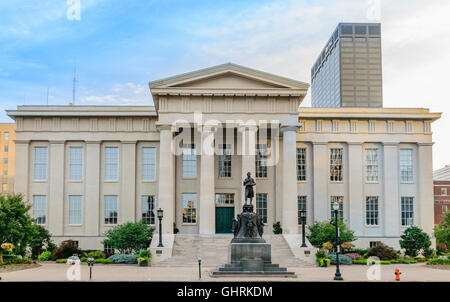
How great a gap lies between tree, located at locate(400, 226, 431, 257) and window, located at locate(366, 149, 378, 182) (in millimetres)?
7353

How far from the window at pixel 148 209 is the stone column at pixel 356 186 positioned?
18.8 metres

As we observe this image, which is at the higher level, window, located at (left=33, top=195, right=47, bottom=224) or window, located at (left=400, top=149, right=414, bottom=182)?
window, located at (left=400, top=149, right=414, bottom=182)

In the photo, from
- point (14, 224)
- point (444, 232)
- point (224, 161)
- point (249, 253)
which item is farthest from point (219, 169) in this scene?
point (249, 253)

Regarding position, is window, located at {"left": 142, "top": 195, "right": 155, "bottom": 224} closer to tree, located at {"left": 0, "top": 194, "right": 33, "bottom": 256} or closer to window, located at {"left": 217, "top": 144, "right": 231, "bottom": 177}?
window, located at {"left": 217, "top": 144, "right": 231, "bottom": 177}

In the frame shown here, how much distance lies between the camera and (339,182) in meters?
50.8

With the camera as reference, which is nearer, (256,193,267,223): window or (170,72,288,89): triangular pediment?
(170,72,288,89): triangular pediment

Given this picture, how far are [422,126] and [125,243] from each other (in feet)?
99.5

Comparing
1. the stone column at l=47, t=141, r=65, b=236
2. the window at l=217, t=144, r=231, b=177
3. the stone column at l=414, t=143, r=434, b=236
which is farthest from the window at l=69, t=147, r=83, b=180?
the stone column at l=414, t=143, r=434, b=236

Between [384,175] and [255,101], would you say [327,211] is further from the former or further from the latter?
[255,101]

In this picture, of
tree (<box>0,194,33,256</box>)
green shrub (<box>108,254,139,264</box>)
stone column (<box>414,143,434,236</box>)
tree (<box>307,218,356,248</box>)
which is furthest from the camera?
stone column (<box>414,143,434,236</box>)

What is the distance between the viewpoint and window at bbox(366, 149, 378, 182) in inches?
2005

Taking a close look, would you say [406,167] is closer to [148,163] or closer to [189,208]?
Result: [189,208]
